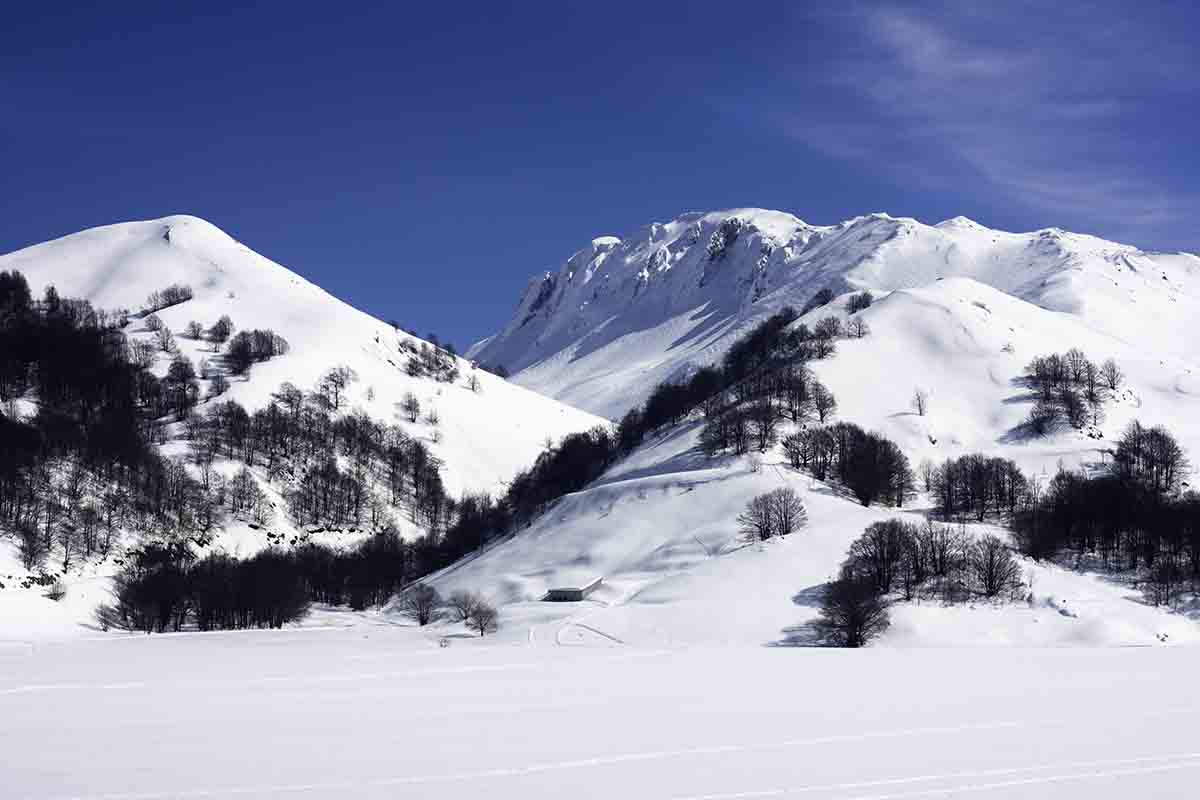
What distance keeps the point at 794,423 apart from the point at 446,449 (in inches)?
2987

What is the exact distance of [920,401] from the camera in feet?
443

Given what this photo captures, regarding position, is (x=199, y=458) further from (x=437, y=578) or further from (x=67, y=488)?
(x=437, y=578)

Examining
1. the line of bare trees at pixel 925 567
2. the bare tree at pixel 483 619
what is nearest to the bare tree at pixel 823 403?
the line of bare trees at pixel 925 567

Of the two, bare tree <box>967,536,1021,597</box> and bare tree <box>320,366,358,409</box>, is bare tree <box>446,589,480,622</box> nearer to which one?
bare tree <box>967,536,1021,597</box>

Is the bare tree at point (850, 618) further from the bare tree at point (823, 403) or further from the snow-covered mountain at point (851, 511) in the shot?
the bare tree at point (823, 403)

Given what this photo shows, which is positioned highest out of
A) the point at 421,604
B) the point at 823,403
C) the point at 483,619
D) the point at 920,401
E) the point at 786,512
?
the point at 920,401

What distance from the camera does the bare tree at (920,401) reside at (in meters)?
134

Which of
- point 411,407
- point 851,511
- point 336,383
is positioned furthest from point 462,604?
point 411,407

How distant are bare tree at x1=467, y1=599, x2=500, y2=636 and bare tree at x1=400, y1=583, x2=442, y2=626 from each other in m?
10.3

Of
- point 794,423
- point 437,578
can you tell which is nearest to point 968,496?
point 794,423

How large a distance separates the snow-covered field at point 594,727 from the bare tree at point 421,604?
4595cm

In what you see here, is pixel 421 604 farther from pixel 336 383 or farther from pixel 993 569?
pixel 336 383

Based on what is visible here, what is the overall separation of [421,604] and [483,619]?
15990 millimetres

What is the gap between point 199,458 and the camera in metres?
144
